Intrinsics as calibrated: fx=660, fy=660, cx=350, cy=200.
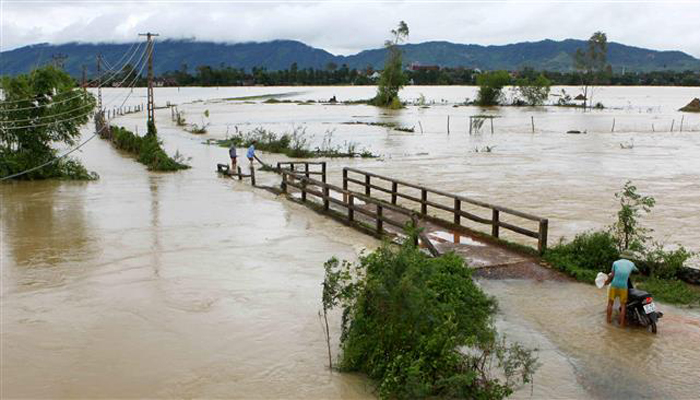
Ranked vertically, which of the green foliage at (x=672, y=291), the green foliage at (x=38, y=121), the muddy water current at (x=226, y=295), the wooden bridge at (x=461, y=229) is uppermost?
the green foliage at (x=38, y=121)

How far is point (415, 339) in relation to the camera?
26.0 feet

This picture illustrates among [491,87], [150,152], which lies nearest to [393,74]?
[491,87]

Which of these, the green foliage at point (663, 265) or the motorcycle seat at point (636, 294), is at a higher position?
the motorcycle seat at point (636, 294)

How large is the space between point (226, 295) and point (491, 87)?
3697 inches

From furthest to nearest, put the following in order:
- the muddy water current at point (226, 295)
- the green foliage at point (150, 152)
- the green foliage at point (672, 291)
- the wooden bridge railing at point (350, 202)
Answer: the green foliage at point (150, 152)
the wooden bridge railing at point (350, 202)
the green foliage at point (672, 291)
the muddy water current at point (226, 295)

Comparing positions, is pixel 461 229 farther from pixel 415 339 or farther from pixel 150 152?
pixel 150 152

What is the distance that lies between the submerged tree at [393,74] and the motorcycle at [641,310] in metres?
88.0

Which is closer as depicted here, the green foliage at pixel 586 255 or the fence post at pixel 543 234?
the green foliage at pixel 586 255

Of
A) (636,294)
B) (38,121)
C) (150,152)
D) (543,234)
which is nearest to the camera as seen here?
(636,294)

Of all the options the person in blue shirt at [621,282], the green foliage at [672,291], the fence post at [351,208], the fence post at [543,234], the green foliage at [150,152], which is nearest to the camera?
the person in blue shirt at [621,282]

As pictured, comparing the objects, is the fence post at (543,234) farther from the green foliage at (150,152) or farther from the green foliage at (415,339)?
the green foliage at (150,152)

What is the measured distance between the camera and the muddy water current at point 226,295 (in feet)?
27.8

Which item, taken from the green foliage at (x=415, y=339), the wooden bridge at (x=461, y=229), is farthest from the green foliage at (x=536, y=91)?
the green foliage at (x=415, y=339)

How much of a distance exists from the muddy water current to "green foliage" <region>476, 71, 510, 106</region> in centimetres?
7290
